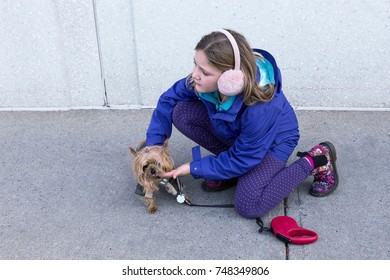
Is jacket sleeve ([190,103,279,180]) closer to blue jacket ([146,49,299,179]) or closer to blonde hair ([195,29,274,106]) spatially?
blue jacket ([146,49,299,179])

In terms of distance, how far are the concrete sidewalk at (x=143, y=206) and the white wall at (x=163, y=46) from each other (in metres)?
0.31

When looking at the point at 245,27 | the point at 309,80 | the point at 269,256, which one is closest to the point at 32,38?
the point at 245,27

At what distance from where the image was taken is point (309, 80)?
12.8ft

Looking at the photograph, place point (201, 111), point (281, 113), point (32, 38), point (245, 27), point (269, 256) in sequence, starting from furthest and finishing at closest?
point (32, 38)
point (245, 27)
point (201, 111)
point (281, 113)
point (269, 256)

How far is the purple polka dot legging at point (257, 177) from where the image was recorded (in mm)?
2791

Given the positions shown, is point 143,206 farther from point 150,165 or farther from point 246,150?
point 246,150

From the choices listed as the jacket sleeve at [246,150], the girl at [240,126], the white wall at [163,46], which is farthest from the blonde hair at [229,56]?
the white wall at [163,46]

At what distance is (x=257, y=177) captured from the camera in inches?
111

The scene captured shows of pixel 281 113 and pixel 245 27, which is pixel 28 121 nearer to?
pixel 245 27

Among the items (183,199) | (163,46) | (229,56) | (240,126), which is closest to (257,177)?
(240,126)

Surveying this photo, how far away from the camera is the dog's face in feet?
8.77

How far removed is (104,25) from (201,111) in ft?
4.45

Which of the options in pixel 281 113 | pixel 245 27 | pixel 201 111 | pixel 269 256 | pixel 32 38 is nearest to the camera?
pixel 269 256

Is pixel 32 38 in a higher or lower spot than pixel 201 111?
higher
